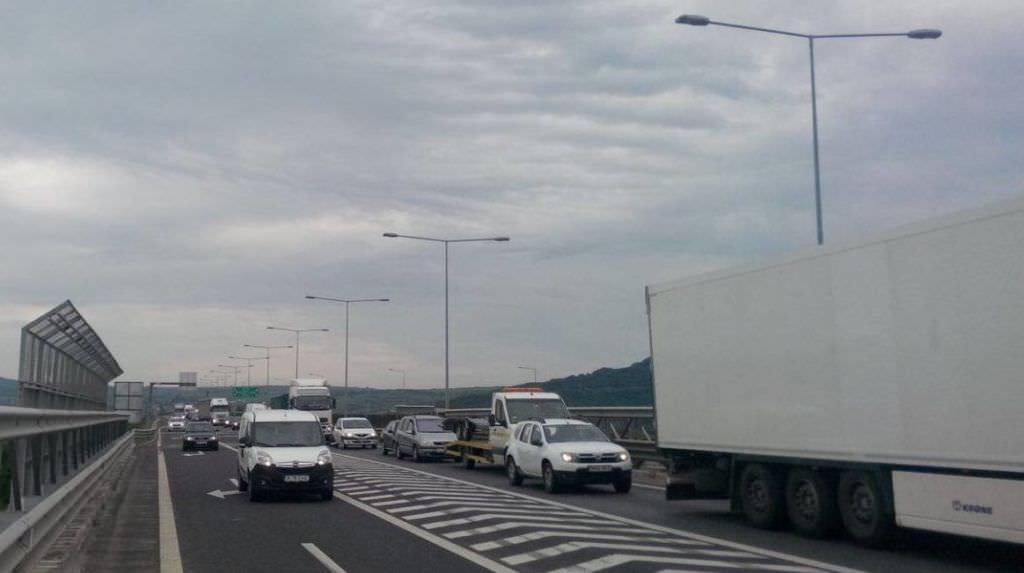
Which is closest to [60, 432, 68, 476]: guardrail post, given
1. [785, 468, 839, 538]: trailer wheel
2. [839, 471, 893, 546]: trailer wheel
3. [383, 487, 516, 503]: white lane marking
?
[383, 487, 516, 503]: white lane marking

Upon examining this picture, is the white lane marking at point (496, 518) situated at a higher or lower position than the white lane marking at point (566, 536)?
higher

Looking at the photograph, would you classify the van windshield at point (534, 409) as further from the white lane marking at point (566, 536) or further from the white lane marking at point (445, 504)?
the white lane marking at point (566, 536)

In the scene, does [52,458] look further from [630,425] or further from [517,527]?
[630,425]

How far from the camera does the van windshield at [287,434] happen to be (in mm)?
22609

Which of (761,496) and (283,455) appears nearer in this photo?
(761,496)

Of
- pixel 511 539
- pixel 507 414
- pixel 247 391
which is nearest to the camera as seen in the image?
pixel 511 539

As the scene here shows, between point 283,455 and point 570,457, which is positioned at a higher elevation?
point 283,455

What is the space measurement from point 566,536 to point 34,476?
284 inches

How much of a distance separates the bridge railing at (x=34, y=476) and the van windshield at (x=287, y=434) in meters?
5.97

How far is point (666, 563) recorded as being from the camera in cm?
1243

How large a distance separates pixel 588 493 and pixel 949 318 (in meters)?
12.7

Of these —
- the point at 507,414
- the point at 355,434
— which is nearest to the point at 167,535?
the point at 507,414

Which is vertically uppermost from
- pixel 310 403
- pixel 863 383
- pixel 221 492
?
pixel 310 403

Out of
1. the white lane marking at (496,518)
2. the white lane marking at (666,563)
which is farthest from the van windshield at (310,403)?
the white lane marking at (666,563)
